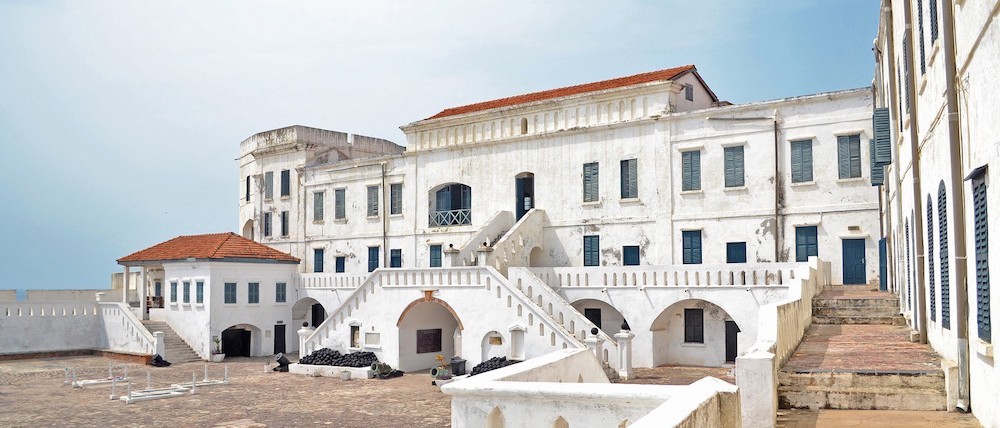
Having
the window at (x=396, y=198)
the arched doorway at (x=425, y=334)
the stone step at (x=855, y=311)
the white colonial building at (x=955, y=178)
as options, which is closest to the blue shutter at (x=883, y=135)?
the white colonial building at (x=955, y=178)

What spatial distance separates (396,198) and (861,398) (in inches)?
1136

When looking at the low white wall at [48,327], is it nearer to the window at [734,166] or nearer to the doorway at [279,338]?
the doorway at [279,338]

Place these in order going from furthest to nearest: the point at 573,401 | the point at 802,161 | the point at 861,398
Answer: the point at 802,161 → the point at 861,398 → the point at 573,401

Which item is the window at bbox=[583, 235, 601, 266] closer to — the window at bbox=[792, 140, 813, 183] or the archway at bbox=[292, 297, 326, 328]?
Answer: the window at bbox=[792, 140, 813, 183]

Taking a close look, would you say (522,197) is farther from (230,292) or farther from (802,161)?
(230,292)

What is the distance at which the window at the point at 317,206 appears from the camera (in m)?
39.9

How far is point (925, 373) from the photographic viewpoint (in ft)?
30.5

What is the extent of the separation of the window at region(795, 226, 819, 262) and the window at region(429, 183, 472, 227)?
13.1m

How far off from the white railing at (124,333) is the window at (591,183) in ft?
58.3

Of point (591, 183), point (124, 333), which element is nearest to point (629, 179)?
point (591, 183)

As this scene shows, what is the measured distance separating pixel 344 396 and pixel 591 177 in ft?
39.7

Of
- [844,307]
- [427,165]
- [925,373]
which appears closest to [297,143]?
[427,165]

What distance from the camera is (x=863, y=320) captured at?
16812 millimetres

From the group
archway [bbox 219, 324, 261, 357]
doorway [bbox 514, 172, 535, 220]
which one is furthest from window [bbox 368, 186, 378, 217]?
doorway [bbox 514, 172, 535, 220]
